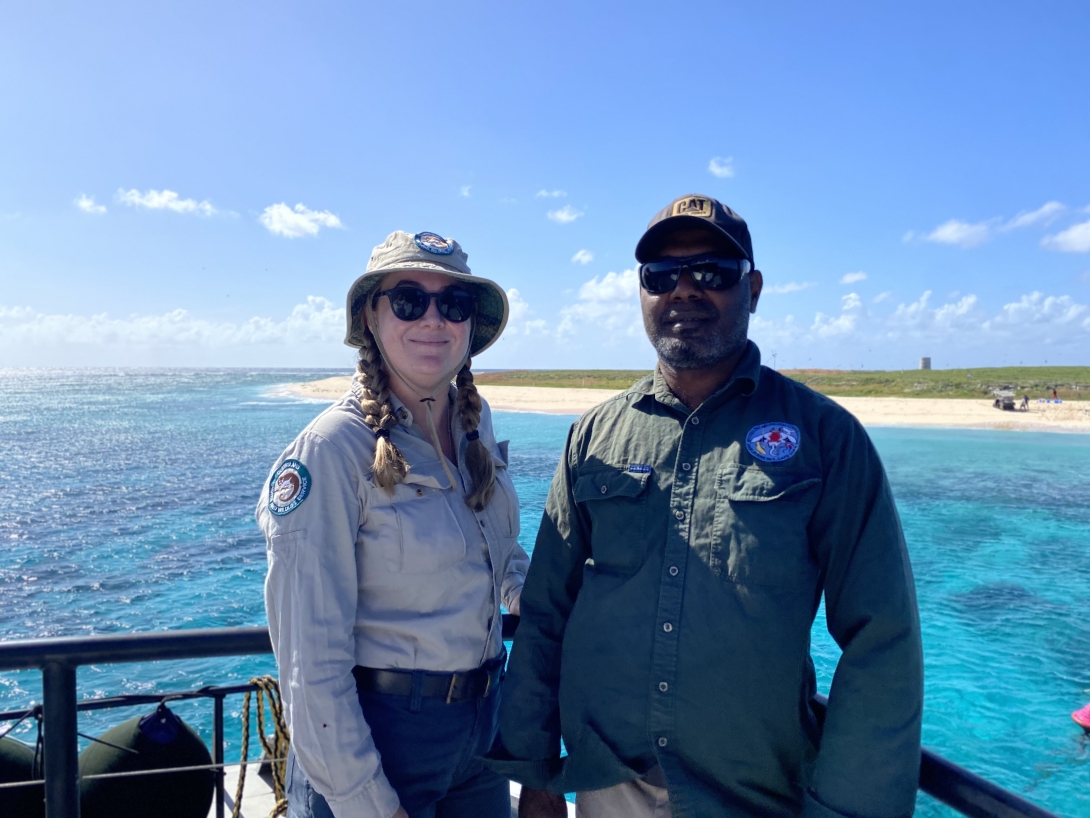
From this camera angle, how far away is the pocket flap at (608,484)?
1856 millimetres

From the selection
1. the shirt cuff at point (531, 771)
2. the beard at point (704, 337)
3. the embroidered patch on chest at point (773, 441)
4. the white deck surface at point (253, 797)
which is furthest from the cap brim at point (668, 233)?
the white deck surface at point (253, 797)

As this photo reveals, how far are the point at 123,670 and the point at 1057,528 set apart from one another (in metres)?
20.8

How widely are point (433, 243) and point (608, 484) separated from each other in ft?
3.00

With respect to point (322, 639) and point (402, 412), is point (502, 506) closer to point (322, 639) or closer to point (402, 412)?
point (402, 412)

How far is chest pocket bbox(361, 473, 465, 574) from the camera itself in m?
1.88

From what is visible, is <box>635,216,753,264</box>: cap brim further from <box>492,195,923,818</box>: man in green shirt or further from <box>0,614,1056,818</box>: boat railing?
<box>0,614,1056,818</box>: boat railing

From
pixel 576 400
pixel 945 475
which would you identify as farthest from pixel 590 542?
pixel 576 400

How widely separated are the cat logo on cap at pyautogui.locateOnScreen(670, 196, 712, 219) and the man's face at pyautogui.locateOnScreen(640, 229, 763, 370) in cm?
6

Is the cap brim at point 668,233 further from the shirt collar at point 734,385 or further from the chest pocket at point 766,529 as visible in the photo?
the chest pocket at point 766,529

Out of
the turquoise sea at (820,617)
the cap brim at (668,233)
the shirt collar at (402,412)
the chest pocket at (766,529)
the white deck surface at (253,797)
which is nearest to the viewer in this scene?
the chest pocket at (766,529)

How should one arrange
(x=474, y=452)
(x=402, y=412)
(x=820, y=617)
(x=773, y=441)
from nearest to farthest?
(x=773, y=441)
(x=402, y=412)
(x=474, y=452)
(x=820, y=617)

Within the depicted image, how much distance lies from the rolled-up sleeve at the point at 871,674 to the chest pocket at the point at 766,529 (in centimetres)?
9

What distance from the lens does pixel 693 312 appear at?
6.23ft

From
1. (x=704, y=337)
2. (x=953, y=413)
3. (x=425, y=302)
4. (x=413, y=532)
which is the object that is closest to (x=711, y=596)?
(x=704, y=337)
